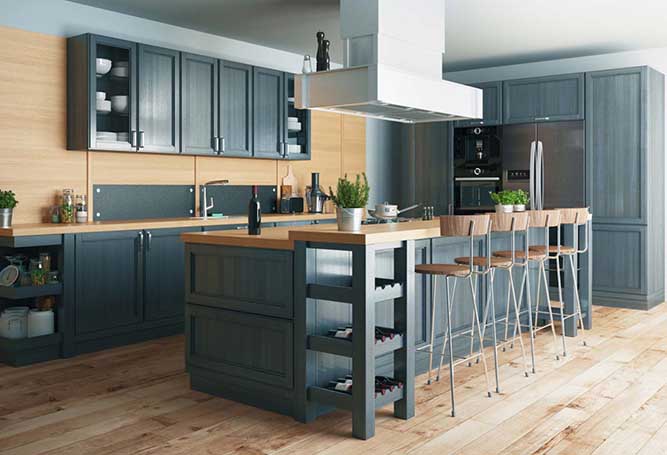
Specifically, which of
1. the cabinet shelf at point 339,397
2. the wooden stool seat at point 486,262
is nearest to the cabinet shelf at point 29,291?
the cabinet shelf at point 339,397

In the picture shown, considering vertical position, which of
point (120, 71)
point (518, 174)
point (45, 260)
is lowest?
point (45, 260)

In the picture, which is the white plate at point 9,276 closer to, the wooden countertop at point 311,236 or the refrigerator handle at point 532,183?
the wooden countertop at point 311,236

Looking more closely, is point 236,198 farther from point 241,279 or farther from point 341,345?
point 341,345

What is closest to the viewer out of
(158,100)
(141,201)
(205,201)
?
(158,100)

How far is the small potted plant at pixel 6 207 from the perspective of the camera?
15.9 ft

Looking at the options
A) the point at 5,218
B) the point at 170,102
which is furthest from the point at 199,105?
the point at 5,218

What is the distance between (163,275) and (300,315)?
2.29 metres

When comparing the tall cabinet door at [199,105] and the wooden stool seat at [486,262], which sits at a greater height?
the tall cabinet door at [199,105]

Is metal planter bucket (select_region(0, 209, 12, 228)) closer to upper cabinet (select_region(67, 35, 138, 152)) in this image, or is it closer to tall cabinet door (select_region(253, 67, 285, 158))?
upper cabinet (select_region(67, 35, 138, 152))

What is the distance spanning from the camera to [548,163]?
Result: 7.46 meters

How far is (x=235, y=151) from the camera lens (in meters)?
6.53

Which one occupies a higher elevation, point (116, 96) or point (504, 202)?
point (116, 96)

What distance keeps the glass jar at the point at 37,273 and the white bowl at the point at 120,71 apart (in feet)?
5.44

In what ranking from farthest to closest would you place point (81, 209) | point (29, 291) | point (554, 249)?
point (81, 209), point (554, 249), point (29, 291)
